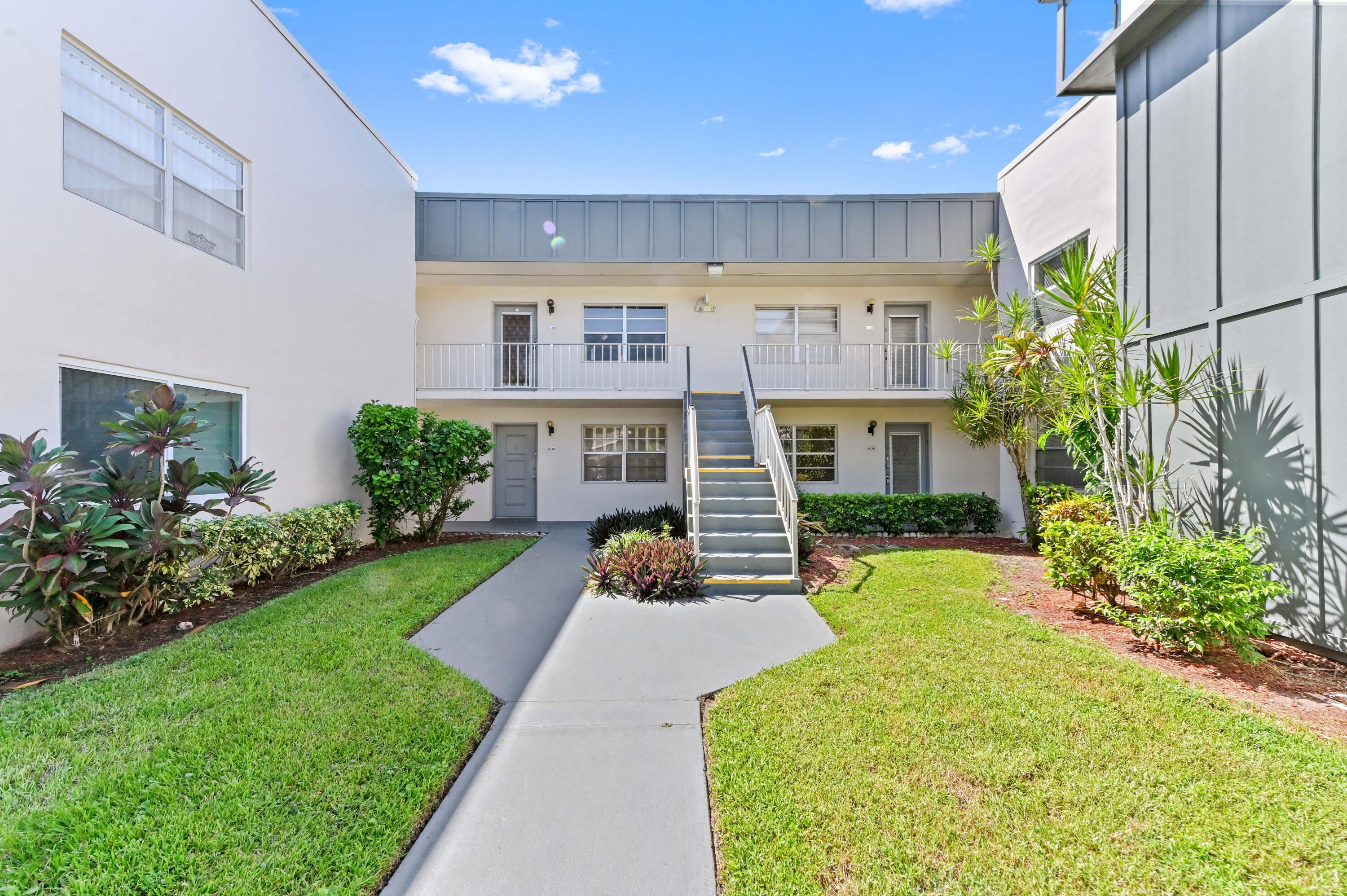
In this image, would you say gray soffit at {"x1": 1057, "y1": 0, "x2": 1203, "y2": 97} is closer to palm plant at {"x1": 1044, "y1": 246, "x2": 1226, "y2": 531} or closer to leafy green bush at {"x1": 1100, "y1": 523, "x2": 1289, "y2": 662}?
palm plant at {"x1": 1044, "y1": 246, "x2": 1226, "y2": 531}

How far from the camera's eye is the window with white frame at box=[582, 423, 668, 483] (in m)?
11.3

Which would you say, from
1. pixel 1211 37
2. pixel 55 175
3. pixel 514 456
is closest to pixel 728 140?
pixel 1211 37

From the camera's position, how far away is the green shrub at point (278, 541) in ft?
17.3

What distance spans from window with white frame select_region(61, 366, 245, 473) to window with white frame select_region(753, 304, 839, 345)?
8.93 metres

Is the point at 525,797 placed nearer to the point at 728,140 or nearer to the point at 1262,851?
the point at 1262,851

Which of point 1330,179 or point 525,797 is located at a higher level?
point 1330,179

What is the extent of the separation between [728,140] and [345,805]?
34.5 feet

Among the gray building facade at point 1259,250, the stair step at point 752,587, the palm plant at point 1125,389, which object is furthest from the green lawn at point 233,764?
the gray building facade at point 1259,250

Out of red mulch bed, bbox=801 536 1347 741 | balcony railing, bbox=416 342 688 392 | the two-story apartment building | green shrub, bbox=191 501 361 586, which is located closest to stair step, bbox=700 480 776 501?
red mulch bed, bbox=801 536 1347 741

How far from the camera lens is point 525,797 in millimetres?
2504

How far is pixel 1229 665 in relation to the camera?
386cm

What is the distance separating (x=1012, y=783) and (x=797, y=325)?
9710 millimetres

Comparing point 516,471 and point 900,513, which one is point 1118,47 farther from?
point 516,471

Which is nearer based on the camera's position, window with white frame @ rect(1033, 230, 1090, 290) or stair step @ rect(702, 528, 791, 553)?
stair step @ rect(702, 528, 791, 553)
